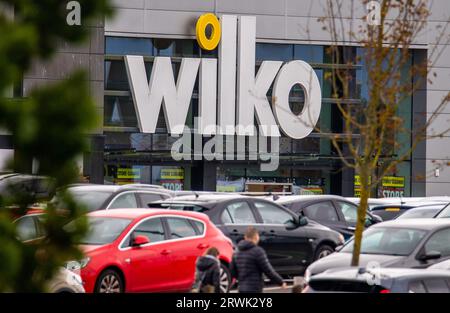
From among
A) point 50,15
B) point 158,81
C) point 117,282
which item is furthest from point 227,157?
point 50,15

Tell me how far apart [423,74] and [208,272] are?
4.08 meters

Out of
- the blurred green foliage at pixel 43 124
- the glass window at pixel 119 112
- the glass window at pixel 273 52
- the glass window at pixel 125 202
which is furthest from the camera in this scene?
the glass window at pixel 273 52

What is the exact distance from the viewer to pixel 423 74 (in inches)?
571

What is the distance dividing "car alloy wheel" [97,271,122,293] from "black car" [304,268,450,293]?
3.94m

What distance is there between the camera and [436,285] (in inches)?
447

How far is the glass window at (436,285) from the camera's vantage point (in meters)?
11.3

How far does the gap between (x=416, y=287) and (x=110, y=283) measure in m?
5.12

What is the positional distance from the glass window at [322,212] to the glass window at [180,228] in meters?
5.66

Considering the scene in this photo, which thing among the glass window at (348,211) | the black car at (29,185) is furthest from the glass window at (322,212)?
the black car at (29,185)

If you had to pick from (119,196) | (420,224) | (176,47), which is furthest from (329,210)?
(176,47)

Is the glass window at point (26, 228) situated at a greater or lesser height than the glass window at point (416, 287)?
greater

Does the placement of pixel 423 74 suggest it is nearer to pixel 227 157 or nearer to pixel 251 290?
pixel 251 290

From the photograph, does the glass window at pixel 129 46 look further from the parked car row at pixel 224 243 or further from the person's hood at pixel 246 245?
the person's hood at pixel 246 245
